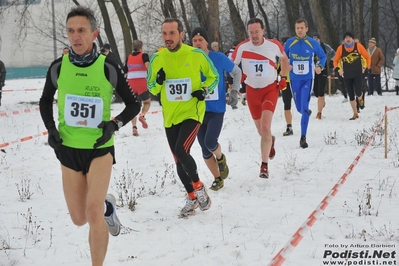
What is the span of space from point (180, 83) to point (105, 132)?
187 cm

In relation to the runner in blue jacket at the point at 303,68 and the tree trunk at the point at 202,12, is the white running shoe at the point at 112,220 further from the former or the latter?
the tree trunk at the point at 202,12

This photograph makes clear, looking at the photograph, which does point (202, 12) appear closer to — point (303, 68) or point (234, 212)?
point (303, 68)

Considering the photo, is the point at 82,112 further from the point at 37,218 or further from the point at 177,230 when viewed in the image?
the point at 37,218

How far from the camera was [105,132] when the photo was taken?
4.12m

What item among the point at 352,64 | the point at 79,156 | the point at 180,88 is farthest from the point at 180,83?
the point at 352,64

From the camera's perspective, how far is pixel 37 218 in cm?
598

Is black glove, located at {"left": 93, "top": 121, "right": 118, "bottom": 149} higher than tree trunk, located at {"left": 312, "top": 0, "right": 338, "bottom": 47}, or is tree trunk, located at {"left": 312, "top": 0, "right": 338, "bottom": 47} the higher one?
tree trunk, located at {"left": 312, "top": 0, "right": 338, "bottom": 47}

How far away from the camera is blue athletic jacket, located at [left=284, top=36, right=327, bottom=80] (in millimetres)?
10039

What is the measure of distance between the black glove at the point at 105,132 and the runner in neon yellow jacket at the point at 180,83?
174 cm

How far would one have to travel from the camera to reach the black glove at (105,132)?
412 centimetres

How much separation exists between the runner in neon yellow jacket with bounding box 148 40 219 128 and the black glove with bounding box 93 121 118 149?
1744mm

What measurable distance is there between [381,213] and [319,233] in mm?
935

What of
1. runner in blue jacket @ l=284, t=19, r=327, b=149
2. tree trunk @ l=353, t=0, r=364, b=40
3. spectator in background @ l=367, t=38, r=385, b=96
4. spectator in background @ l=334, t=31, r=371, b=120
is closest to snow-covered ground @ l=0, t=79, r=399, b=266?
runner in blue jacket @ l=284, t=19, r=327, b=149

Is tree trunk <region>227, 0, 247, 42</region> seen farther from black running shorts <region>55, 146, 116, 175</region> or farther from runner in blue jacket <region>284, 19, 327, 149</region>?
black running shorts <region>55, 146, 116, 175</region>
